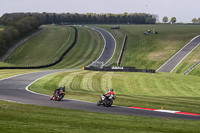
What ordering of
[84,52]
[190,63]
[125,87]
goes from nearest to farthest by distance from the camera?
[125,87] < [190,63] < [84,52]

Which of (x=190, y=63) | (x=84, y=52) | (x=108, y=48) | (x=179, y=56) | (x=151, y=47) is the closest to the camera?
(x=190, y=63)

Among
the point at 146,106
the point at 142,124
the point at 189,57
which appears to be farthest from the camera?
the point at 189,57

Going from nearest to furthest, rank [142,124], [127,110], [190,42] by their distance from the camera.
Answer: [142,124] < [127,110] < [190,42]

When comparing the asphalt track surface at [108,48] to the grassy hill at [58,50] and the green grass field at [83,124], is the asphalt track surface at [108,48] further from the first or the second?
the green grass field at [83,124]

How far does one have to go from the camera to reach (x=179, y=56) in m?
99.3

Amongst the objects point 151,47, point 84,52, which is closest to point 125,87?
point 151,47

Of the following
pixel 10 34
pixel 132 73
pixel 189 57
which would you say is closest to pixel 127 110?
pixel 132 73

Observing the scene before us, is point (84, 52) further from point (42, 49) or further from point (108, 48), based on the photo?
point (42, 49)

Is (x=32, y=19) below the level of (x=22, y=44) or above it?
above

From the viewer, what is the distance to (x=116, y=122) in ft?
64.3

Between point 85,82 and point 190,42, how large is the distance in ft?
228

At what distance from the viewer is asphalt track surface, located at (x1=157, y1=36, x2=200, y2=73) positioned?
88656 millimetres

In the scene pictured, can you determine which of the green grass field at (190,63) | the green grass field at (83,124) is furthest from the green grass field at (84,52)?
the green grass field at (83,124)

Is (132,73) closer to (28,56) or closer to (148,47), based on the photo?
(148,47)
